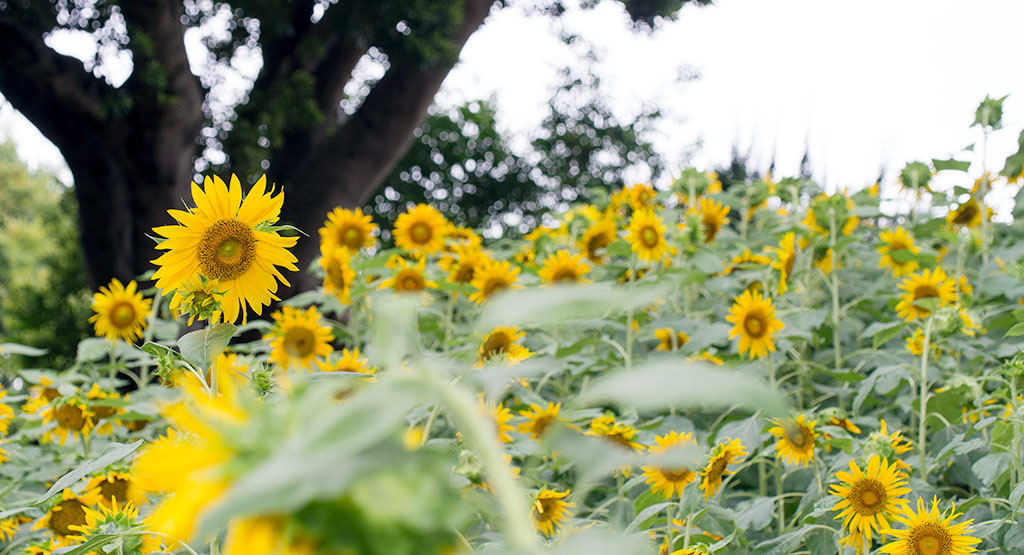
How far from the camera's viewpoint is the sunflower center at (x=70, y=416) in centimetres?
136

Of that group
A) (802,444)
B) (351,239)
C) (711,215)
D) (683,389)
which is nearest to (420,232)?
(351,239)

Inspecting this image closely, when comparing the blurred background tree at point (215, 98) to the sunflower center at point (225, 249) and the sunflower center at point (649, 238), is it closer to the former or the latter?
the sunflower center at point (649, 238)

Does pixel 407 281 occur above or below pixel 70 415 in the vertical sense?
above

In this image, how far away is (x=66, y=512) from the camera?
1.10 m

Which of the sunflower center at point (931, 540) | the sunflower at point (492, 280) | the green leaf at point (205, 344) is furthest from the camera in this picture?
the sunflower at point (492, 280)

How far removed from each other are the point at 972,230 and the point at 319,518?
2.21m

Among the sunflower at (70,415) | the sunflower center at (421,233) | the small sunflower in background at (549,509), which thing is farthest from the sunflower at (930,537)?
the sunflower center at (421,233)

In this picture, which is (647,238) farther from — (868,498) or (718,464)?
(868,498)

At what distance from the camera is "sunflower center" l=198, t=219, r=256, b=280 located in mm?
655

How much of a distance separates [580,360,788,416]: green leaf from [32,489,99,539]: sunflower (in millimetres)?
1056

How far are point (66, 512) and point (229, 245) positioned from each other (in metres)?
0.68

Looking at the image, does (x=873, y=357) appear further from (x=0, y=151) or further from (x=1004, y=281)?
(x=0, y=151)

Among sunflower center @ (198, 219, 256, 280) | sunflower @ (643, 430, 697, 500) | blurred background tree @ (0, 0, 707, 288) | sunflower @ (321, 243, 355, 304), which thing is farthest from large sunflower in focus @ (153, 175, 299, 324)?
blurred background tree @ (0, 0, 707, 288)

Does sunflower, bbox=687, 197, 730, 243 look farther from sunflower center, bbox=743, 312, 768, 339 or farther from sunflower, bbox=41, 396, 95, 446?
sunflower, bbox=41, 396, 95, 446
